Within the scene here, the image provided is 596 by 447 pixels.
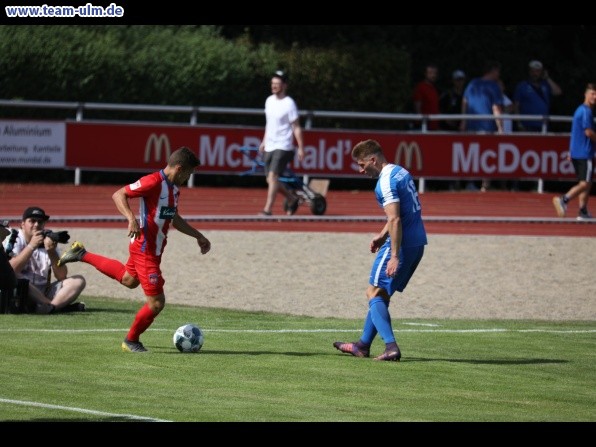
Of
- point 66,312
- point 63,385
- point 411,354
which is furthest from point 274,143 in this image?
point 63,385

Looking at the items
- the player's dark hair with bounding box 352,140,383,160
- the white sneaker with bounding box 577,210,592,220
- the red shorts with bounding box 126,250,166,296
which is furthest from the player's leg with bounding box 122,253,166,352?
the white sneaker with bounding box 577,210,592,220

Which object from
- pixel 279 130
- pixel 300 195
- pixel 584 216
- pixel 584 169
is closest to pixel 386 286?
pixel 279 130

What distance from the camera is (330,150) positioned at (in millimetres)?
28062

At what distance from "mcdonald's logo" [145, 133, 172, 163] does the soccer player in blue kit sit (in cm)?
1546

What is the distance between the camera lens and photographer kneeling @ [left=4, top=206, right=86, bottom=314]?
14500 millimetres

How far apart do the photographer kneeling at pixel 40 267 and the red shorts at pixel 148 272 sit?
7.87 ft

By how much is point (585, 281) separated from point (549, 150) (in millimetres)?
10361

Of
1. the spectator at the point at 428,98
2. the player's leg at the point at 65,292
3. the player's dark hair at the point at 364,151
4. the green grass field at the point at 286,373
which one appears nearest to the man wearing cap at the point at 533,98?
the spectator at the point at 428,98

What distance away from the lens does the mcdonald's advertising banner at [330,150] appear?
89.9 ft

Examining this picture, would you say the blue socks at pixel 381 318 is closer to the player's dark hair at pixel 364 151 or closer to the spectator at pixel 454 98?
the player's dark hair at pixel 364 151

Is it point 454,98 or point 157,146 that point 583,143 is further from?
point 157,146

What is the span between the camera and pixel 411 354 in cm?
1273
